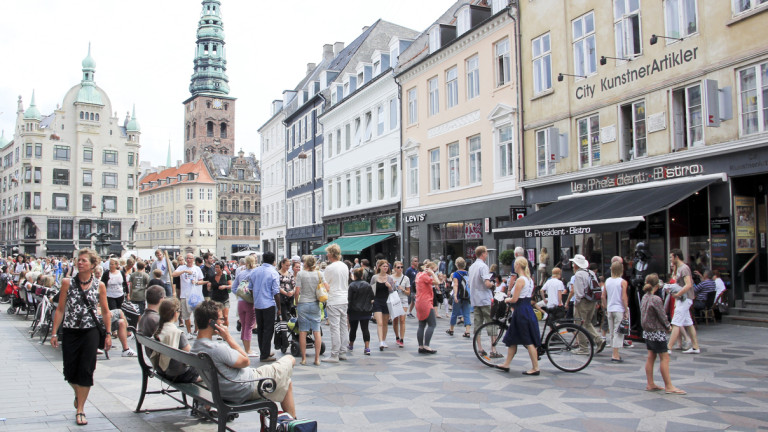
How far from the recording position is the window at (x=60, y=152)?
75625 mm

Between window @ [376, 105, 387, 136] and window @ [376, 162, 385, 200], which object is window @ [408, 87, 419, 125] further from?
window @ [376, 162, 385, 200]

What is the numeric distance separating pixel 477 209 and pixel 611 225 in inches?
393

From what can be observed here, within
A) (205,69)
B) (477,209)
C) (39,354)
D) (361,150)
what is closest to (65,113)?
(205,69)

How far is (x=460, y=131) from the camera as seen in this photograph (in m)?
25.6

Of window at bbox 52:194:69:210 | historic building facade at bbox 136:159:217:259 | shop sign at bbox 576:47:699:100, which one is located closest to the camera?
shop sign at bbox 576:47:699:100

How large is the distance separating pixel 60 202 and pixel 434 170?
207 ft

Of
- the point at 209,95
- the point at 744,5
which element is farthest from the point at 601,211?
the point at 209,95

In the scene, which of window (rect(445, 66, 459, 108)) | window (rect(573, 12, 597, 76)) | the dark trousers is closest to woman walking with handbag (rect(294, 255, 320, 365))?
the dark trousers

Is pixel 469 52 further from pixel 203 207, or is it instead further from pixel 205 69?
pixel 205 69

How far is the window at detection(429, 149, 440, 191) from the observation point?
90.7 feet

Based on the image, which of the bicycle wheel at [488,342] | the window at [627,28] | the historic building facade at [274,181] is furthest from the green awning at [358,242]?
the bicycle wheel at [488,342]

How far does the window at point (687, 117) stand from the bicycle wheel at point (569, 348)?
8514 mm

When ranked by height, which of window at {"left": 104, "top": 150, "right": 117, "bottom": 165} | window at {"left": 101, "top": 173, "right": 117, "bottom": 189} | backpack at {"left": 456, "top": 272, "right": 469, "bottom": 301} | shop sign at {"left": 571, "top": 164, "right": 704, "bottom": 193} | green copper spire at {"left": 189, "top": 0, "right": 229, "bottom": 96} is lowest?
backpack at {"left": 456, "top": 272, "right": 469, "bottom": 301}

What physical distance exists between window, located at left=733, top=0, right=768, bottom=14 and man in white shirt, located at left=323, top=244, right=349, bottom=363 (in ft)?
36.6
